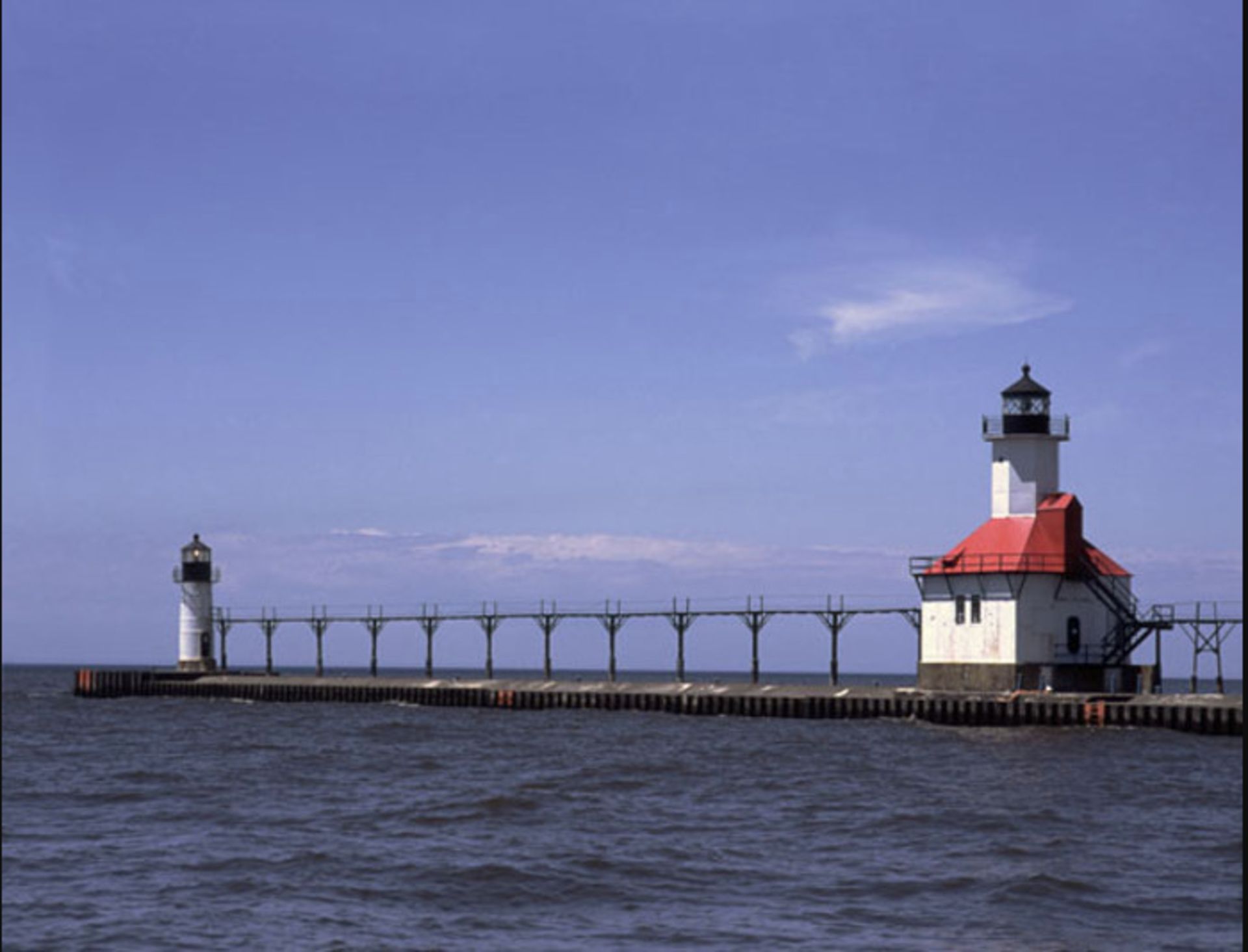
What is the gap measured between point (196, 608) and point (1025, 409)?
179 feet

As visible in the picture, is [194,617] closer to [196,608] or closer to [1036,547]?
[196,608]

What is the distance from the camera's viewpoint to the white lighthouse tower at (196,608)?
95.1 metres

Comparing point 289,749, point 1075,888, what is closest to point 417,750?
point 289,749

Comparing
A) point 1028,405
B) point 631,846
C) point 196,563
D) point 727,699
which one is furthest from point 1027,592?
point 196,563

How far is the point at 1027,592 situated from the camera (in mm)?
56812

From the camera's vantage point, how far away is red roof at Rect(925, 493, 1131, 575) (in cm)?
5719

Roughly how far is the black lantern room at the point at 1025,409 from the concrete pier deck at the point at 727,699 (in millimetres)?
9942

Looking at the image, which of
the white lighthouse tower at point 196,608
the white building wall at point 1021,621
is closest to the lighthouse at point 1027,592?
the white building wall at point 1021,621

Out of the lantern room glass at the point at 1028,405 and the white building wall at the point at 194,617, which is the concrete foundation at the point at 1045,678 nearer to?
the lantern room glass at the point at 1028,405

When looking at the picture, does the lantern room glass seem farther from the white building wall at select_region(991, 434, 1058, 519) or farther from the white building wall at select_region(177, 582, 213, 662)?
the white building wall at select_region(177, 582, 213, 662)

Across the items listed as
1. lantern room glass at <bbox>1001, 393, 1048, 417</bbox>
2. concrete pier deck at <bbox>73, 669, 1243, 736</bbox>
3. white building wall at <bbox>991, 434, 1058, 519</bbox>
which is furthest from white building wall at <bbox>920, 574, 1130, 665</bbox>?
lantern room glass at <bbox>1001, 393, 1048, 417</bbox>

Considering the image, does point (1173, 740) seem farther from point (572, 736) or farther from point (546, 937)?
point (546, 937)

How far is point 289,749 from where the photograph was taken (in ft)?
159

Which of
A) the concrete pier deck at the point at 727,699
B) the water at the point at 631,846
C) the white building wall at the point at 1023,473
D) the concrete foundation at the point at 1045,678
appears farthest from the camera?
the white building wall at the point at 1023,473
